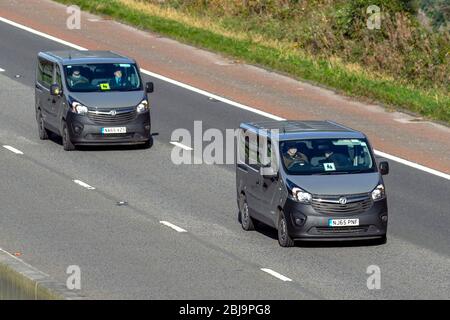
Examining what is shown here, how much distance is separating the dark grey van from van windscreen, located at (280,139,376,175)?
27.1 ft

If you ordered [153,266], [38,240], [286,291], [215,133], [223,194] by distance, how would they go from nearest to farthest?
[286,291], [153,266], [38,240], [223,194], [215,133]

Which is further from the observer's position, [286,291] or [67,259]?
[67,259]

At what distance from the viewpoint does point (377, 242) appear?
74.8ft

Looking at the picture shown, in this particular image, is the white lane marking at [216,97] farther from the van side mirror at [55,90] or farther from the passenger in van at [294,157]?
the passenger in van at [294,157]

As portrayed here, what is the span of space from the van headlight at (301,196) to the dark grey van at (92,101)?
30.1ft

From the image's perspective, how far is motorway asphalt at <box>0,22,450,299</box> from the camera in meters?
19.4

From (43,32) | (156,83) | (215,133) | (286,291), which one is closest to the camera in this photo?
(286,291)

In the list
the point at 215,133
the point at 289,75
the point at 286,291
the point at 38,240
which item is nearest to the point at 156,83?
the point at 289,75

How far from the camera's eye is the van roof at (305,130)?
922 inches

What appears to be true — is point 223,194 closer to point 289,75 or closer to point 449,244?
point 449,244

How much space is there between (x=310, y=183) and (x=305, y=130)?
1.75 m

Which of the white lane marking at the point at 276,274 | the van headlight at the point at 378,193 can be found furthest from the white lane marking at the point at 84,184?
the white lane marking at the point at 276,274

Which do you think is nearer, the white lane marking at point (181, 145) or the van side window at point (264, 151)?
the van side window at point (264, 151)

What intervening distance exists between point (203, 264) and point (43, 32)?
2638 centimetres
